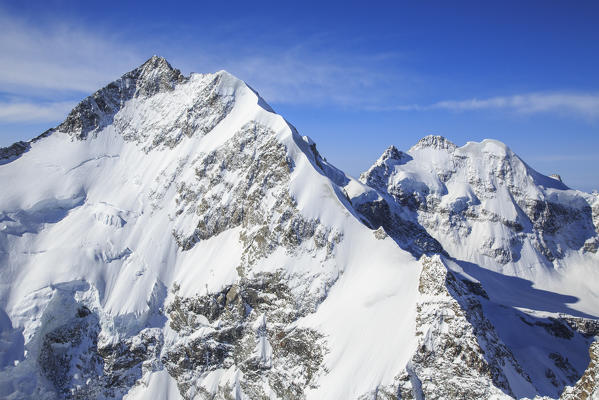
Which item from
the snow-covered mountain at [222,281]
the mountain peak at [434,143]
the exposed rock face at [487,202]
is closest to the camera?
the snow-covered mountain at [222,281]

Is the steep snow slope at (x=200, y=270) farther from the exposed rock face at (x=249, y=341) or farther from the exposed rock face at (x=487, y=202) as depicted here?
the exposed rock face at (x=487, y=202)

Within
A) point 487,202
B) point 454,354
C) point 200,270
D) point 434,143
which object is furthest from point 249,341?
point 434,143

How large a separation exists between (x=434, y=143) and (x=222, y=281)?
501ft

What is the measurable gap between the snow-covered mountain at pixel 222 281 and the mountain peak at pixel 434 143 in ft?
277

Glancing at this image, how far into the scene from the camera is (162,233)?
91125 millimetres

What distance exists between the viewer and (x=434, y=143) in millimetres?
196000

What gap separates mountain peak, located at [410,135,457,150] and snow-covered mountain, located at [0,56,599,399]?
84473 mm

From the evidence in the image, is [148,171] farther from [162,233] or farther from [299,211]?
[299,211]

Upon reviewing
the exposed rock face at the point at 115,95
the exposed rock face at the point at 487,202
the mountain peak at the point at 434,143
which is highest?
the mountain peak at the point at 434,143

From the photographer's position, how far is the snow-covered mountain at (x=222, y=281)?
170 feet

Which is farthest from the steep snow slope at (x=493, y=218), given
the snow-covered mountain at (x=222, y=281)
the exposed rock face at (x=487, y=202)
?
the snow-covered mountain at (x=222, y=281)

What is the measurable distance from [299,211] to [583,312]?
10381 centimetres

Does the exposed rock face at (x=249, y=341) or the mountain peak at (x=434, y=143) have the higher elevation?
the mountain peak at (x=434, y=143)

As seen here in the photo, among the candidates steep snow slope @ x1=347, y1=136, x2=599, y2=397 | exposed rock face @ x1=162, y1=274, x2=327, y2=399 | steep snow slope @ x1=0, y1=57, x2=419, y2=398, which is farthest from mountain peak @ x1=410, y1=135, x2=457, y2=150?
exposed rock face @ x1=162, y1=274, x2=327, y2=399
